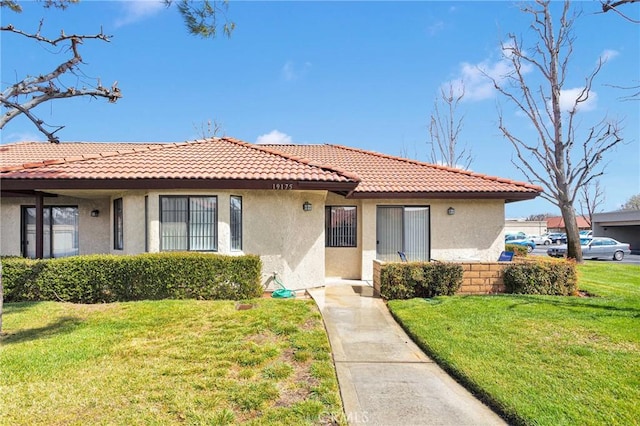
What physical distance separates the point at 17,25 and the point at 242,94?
11463 millimetres

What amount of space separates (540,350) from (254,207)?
7.94 meters

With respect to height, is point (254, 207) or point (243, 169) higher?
point (243, 169)

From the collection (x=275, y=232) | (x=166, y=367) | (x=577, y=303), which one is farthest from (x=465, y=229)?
(x=166, y=367)

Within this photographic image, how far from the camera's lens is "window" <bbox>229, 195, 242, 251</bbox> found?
10.9 meters

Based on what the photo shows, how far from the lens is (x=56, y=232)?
45.0ft

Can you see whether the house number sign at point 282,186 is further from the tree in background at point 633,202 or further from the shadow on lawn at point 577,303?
the tree in background at point 633,202

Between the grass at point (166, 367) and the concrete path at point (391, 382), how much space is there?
1.00ft

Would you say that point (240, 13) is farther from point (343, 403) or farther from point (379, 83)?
point (379, 83)

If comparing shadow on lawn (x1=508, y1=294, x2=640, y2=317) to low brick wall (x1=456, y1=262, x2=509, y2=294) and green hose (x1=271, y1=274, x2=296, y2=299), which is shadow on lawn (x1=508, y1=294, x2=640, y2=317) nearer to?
low brick wall (x1=456, y1=262, x2=509, y2=294)

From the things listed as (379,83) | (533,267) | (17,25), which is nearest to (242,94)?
(379,83)

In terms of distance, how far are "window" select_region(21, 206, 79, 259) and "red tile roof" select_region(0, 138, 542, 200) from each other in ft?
6.73

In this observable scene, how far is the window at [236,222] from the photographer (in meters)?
10.9

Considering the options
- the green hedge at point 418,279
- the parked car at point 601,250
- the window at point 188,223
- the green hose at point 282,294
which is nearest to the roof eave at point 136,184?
the window at point 188,223

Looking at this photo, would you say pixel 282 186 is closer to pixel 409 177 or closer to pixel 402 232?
pixel 402 232
